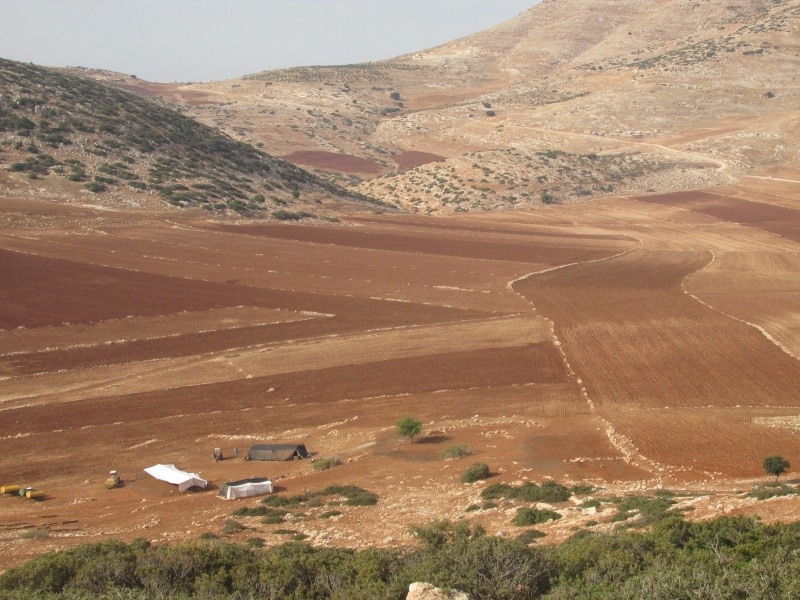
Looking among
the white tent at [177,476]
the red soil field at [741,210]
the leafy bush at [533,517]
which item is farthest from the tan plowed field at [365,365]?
the red soil field at [741,210]

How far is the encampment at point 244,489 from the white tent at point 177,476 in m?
0.99

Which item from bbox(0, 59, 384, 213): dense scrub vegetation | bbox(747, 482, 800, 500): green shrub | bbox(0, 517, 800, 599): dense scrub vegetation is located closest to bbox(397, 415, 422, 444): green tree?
bbox(747, 482, 800, 500): green shrub

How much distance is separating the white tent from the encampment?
3.25ft

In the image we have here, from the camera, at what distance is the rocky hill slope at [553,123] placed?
111m

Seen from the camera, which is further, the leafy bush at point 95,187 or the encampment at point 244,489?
the leafy bush at point 95,187

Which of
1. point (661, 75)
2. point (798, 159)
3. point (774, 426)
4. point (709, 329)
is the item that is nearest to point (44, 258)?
point (709, 329)

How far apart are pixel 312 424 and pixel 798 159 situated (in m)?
112

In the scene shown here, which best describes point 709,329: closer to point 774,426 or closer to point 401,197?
point 774,426

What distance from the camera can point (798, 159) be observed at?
118312 millimetres

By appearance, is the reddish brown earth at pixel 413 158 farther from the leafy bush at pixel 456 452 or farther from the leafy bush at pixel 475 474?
the leafy bush at pixel 475 474

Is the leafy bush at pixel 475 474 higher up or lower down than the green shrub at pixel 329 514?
lower down

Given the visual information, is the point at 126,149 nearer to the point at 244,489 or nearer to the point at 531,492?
the point at 244,489

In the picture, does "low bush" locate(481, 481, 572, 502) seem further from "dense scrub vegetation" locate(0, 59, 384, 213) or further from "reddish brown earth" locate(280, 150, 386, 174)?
"reddish brown earth" locate(280, 150, 386, 174)

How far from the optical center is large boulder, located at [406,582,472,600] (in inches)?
444
